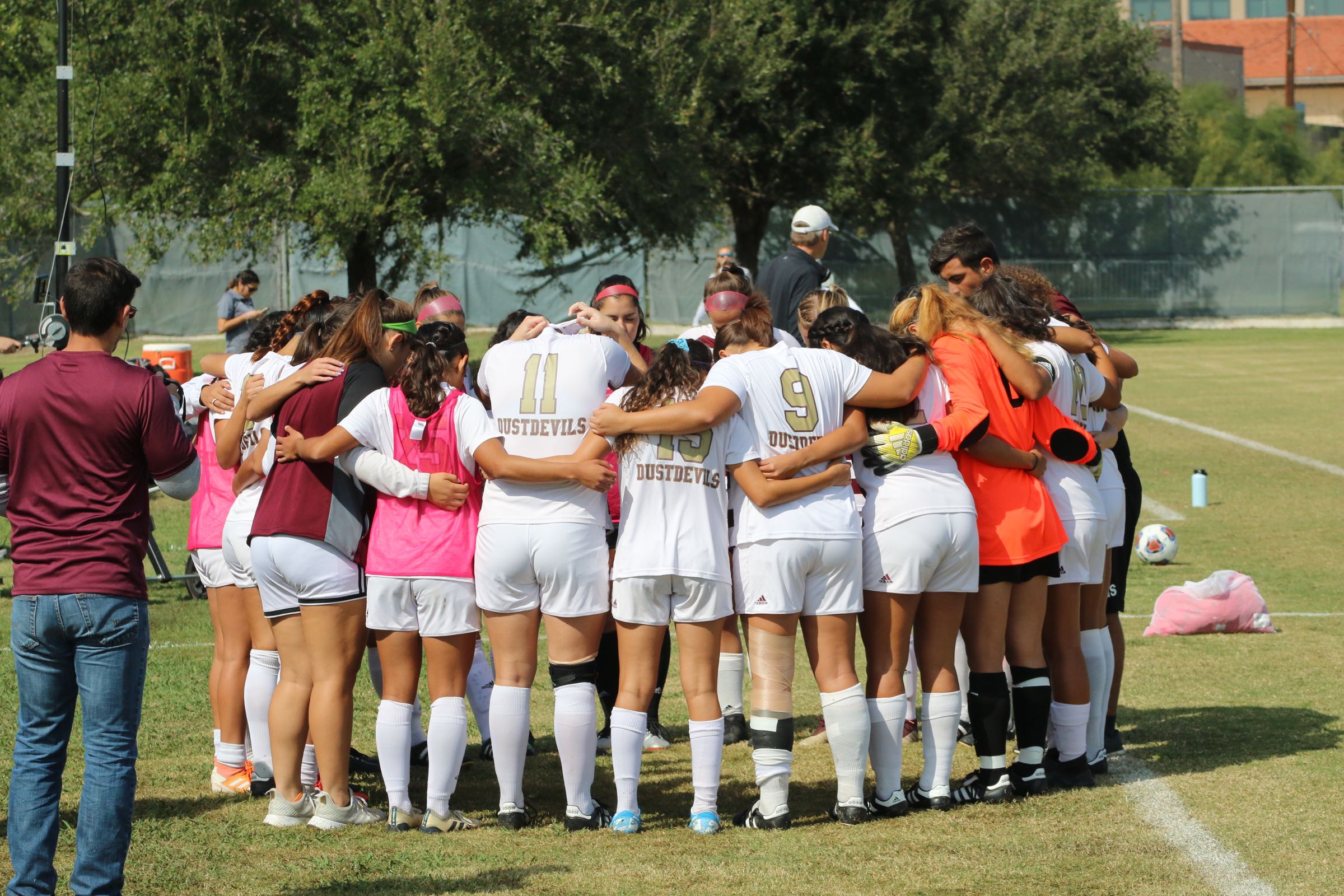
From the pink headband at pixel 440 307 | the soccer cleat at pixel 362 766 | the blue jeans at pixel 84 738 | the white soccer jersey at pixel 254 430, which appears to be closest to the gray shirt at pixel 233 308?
the pink headband at pixel 440 307

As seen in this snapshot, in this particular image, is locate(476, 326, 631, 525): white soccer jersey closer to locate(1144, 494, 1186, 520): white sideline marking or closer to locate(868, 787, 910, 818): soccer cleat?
locate(868, 787, 910, 818): soccer cleat

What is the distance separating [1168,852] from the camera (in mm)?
4766

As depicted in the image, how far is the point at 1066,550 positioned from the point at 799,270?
307cm

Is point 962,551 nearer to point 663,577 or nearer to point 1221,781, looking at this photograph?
point 663,577

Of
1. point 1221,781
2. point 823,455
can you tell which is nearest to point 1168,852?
Answer: point 1221,781

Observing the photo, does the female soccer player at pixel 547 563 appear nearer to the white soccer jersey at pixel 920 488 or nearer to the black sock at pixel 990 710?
the white soccer jersey at pixel 920 488

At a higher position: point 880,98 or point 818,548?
point 880,98

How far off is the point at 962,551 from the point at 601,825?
160 centimetres

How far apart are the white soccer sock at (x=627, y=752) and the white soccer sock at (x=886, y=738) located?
684 millimetres

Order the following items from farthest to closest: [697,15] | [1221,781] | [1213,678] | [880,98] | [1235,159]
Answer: [1235,159]
[880,98]
[697,15]
[1213,678]
[1221,781]

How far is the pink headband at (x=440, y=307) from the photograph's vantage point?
6949 millimetres

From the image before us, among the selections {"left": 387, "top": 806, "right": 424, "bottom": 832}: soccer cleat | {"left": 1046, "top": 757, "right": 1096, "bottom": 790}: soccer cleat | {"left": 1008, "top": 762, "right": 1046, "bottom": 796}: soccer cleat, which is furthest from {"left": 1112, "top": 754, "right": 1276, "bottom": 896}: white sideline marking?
{"left": 387, "top": 806, "right": 424, "bottom": 832}: soccer cleat

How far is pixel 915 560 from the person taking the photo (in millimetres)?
5125

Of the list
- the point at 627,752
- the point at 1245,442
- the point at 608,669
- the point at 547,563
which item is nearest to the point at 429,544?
the point at 547,563
